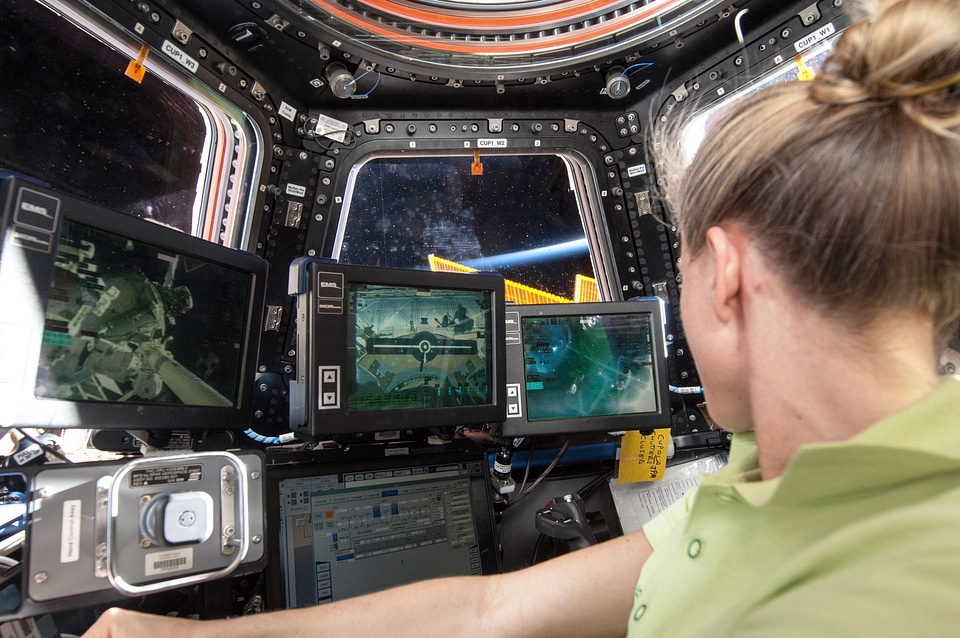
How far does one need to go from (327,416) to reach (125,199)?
4.50ft

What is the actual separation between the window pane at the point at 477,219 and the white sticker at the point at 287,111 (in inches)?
39.5

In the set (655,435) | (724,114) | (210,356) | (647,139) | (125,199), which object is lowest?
(655,435)

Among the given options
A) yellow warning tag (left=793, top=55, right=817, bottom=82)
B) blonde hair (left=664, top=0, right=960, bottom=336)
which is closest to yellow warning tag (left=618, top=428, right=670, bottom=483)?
yellow warning tag (left=793, top=55, right=817, bottom=82)

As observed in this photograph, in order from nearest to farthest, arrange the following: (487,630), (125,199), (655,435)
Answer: (487,630)
(125,199)
(655,435)

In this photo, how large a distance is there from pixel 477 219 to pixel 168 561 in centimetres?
315

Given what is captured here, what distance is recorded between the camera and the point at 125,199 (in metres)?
2.47

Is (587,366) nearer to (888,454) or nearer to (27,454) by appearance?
(888,454)

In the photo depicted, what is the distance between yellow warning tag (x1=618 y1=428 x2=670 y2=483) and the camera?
2.63 m

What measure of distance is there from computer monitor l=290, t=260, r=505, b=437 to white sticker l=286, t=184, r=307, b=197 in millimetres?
893

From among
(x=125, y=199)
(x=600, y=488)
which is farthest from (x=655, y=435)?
(x=125, y=199)

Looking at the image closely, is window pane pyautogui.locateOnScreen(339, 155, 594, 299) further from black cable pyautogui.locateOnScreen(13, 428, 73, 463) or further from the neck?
the neck

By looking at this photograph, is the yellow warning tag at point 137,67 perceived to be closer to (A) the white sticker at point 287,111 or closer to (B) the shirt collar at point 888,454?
(A) the white sticker at point 287,111

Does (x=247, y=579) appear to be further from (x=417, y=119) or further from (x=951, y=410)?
(x=417, y=119)

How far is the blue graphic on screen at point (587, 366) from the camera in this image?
2.36 meters
